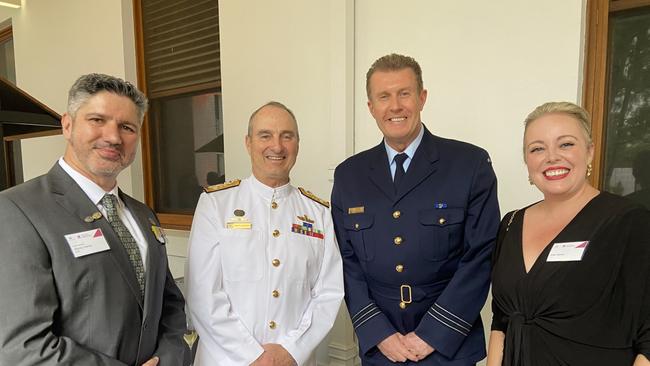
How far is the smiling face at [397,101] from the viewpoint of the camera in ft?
4.78

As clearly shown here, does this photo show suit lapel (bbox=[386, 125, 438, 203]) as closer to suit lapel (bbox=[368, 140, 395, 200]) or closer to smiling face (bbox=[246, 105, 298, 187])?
suit lapel (bbox=[368, 140, 395, 200])

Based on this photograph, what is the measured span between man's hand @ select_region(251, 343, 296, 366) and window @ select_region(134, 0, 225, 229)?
2.30 meters

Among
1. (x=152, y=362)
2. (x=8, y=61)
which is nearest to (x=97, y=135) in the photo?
(x=152, y=362)

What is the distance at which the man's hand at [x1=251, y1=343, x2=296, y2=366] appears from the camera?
4.66 ft

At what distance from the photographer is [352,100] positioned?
245 centimetres

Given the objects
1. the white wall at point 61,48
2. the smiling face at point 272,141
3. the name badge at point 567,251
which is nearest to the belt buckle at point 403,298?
the name badge at point 567,251

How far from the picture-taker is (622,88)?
1.87m

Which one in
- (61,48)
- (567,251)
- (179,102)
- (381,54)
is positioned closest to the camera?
(567,251)

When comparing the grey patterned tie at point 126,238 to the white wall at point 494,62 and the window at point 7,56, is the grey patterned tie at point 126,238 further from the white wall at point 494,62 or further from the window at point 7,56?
the window at point 7,56

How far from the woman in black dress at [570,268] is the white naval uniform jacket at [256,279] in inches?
26.4

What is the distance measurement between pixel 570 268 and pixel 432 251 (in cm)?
46

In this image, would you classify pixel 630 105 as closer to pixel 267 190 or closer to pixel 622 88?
pixel 622 88

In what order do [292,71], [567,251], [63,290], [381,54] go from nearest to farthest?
[63,290]
[567,251]
[381,54]
[292,71]

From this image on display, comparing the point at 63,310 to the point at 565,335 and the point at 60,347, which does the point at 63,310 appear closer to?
the point at 60,347
